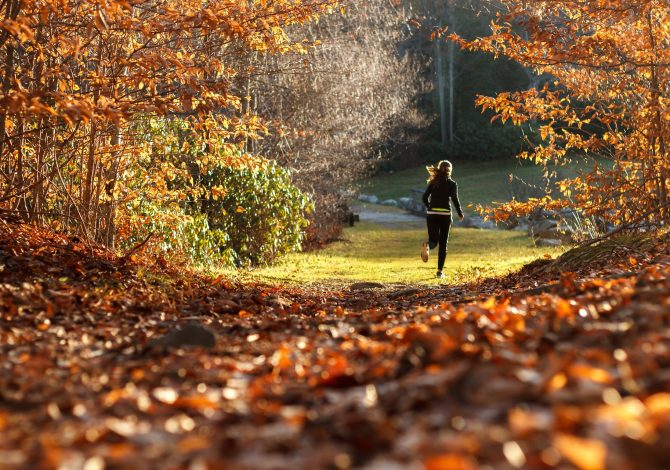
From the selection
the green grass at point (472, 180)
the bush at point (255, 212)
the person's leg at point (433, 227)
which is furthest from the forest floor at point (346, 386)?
the green grass at point (472, 180)

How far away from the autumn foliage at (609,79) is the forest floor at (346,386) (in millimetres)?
3815

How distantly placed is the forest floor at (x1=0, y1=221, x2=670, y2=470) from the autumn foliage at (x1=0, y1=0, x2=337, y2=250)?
1.83 meters

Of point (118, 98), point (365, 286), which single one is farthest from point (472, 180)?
point (118, 98)

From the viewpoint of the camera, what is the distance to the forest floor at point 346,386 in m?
2.23

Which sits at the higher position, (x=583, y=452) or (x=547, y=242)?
(x=583, y=452)

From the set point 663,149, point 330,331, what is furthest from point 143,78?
point 663,149

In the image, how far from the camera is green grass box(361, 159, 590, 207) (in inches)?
1247

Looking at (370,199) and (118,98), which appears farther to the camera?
(370,199)

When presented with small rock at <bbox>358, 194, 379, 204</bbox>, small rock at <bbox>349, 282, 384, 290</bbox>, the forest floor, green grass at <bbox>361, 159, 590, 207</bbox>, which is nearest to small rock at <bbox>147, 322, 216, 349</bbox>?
the forest floor

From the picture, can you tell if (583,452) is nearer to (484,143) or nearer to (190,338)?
(190,338)

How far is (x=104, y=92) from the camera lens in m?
6.60

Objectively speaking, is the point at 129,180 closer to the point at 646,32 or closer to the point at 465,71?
the point at 646,32

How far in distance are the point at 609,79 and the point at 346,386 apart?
8.00m

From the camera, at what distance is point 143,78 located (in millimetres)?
6602
